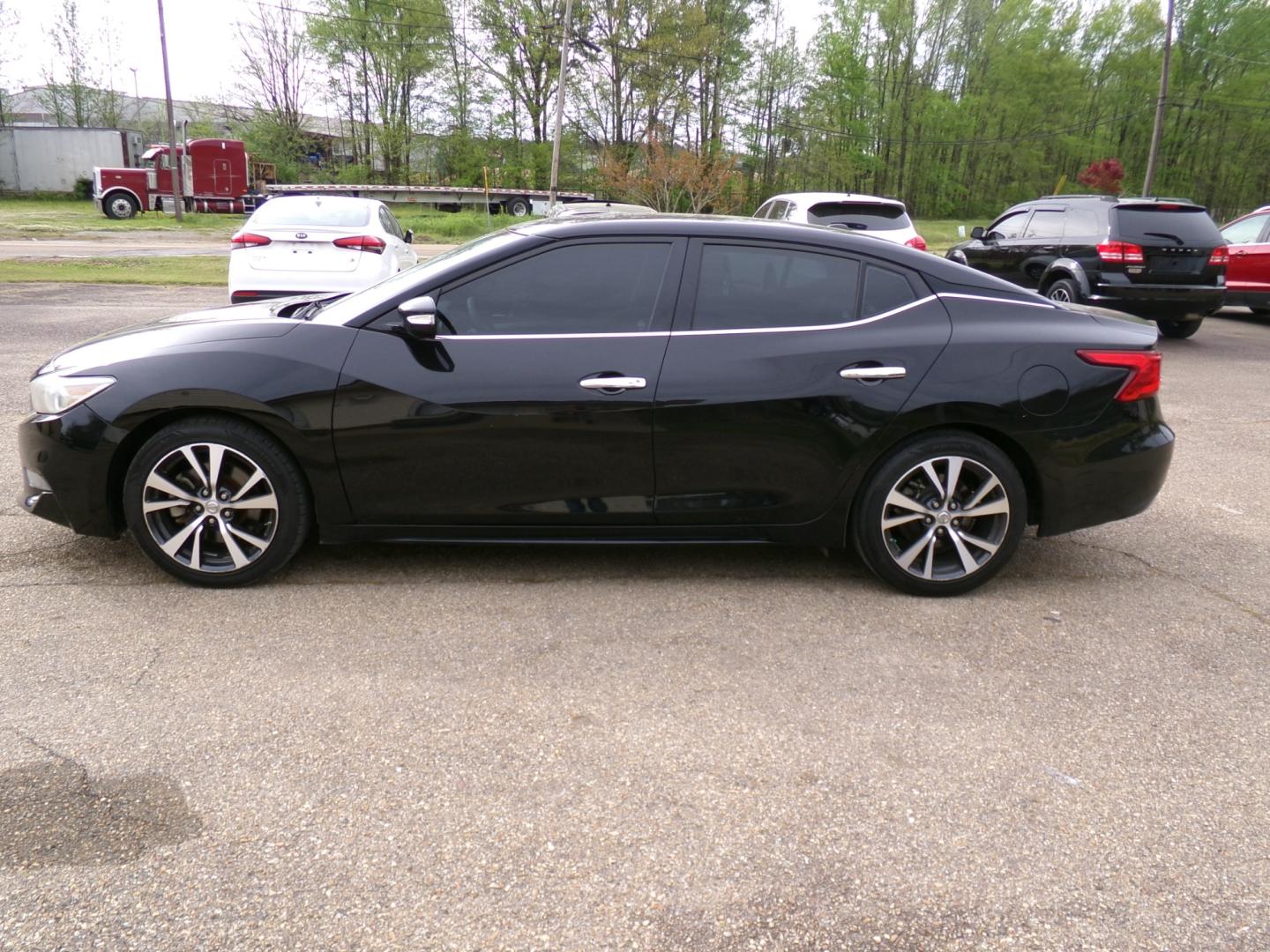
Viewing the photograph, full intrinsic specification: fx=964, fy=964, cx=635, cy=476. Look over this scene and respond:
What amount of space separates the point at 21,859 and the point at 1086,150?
71.5m

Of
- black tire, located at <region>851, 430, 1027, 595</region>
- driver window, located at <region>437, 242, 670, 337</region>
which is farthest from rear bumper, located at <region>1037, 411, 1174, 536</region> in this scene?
driver window, located at <region>437, 242, 670, 337</region>

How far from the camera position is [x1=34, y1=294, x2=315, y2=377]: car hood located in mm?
3979

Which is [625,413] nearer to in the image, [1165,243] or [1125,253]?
[1125,253]

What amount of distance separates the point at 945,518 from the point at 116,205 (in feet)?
129

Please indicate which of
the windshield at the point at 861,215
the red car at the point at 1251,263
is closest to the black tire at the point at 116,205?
the windshield at the point at 861,215

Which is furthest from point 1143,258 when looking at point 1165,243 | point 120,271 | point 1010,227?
point 120,271

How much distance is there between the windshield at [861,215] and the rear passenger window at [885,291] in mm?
7877

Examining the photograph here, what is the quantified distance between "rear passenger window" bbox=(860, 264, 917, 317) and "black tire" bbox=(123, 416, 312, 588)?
2486 millimetres

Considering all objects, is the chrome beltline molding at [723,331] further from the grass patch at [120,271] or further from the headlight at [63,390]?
the grass patch at [120,271]

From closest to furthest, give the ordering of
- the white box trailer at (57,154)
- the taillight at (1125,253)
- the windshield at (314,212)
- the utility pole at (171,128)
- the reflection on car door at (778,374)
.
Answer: the reflection on car door at (778,374) < the windshield at (314,212) < the taillight at (1125,253) < the utility pole at (171,128) < the white box trailer at (57,154)

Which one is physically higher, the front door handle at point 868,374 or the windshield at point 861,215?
the windshield at point 861,215

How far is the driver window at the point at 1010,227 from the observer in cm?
1284

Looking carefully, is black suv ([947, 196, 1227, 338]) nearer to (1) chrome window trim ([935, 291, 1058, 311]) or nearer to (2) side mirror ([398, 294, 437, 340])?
(1) chrome window trim ([935, 291, 1058, 311])

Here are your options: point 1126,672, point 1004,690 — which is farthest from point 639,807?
point 1126,672
